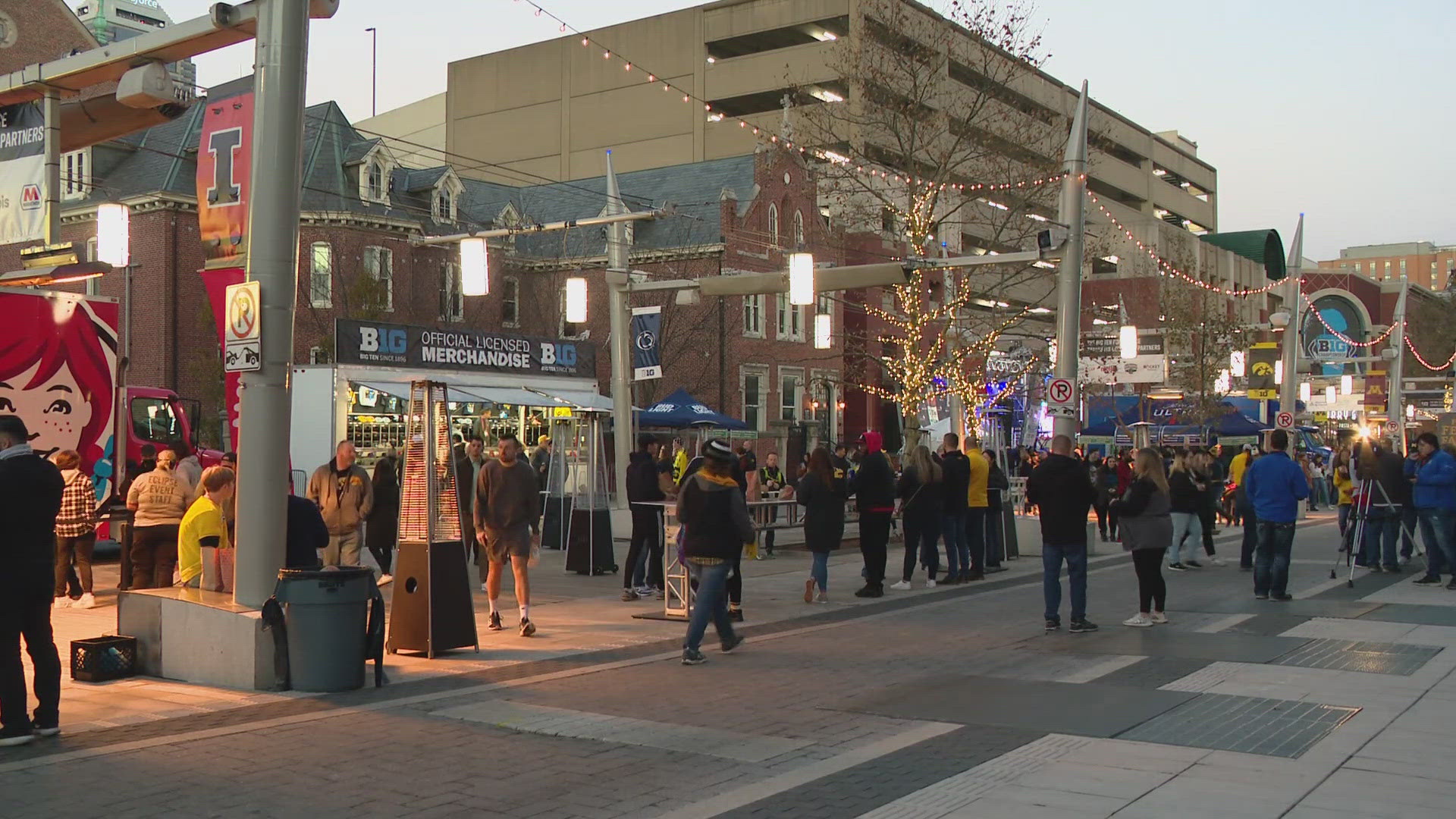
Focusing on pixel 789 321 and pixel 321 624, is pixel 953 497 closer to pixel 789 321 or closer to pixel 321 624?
pixel 321 624

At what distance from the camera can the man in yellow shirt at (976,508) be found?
1717 cm

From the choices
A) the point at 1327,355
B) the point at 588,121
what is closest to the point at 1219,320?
the point at 1327,355

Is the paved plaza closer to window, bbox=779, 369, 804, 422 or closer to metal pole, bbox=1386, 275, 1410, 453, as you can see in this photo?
window, bbox=779, 369, 804, 422

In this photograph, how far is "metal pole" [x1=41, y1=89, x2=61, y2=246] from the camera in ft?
44.8

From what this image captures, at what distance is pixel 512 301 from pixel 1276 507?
34.2m

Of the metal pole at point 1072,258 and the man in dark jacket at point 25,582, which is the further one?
the metal pole at point 1072,258

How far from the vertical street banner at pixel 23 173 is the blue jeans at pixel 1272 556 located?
13.7 metres

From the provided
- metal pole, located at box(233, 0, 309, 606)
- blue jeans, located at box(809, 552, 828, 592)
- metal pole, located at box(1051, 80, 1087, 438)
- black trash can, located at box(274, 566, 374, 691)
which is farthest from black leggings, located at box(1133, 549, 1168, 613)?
metal pole, located at box(233, 0, 309, 606)

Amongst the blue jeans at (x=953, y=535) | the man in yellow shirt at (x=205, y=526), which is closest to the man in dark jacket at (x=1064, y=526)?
the blue jeans at (x=953, y=535)

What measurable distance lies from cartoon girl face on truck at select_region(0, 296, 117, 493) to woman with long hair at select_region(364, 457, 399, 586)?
382 cm

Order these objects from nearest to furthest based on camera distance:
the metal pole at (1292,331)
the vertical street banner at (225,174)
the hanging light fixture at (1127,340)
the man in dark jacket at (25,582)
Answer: the man in dark jacket at (25,582) < the vertical street banner at (225,174) < the hanging light fixture at (1127,340) < the metal pole at (1292,331)

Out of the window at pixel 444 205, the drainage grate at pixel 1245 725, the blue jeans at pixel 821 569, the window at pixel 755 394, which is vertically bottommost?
the drainage grate at pixel 1245 725

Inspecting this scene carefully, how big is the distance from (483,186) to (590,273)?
947 centimetres

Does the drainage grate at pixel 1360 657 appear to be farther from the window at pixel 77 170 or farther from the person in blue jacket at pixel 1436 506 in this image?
the window at pixel 77 170
